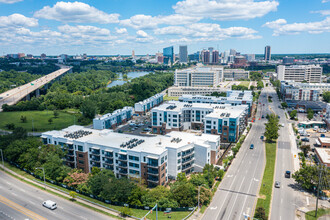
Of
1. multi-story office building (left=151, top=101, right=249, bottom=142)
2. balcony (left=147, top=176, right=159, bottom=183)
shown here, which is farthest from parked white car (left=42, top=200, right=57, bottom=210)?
multi-story office building (left=151, top=101, right=249, bottom=142)

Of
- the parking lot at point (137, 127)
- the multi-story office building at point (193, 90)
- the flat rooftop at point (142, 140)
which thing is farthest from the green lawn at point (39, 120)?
the multi-story office building at point (193, 90)

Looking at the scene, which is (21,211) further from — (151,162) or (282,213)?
(282,213)

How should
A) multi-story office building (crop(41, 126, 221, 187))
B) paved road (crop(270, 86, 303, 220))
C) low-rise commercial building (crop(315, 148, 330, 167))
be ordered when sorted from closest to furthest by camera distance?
paved road (crop(270, 86, 303, 220)) → multi-story office building (crop(41, 126, 221, 187)) → low-rise commercial building (crop(315, 148, 330, 167))

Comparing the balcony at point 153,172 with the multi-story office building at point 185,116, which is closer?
the balcony at point 153,172

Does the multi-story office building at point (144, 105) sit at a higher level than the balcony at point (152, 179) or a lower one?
higher

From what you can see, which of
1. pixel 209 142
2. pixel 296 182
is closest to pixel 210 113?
pixel 209 142

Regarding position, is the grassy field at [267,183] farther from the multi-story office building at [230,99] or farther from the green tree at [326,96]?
the green tree at [326,96]

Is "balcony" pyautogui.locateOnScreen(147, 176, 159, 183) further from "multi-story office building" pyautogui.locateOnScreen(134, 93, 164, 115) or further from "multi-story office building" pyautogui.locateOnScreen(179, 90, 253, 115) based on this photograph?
"multi-story office building" pyautogui.locateOnScreen(134, 93, 164, 115)
